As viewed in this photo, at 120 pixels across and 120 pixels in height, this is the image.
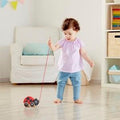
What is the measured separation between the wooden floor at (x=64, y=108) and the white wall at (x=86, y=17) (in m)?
1.38

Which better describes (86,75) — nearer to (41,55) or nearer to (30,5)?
(41,55)

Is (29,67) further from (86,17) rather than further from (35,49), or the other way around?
(86,17)

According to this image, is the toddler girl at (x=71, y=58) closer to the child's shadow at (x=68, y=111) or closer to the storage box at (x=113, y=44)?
the child's shadow at (x=68, y=111)

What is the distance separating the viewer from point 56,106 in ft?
11.7

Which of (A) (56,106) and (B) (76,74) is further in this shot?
(B) (76,74)

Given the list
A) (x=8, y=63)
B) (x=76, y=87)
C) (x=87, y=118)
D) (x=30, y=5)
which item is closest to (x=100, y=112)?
(x=87, y=118)

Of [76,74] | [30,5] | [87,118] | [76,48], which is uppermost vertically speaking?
[30,5]

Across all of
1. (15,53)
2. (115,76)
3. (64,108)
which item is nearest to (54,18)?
(15,53)

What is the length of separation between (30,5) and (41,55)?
3.66 feet

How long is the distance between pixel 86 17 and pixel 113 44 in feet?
2.76

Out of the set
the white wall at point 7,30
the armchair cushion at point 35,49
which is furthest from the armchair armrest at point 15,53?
the white wall at point 7,30

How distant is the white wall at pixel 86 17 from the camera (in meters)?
5.92

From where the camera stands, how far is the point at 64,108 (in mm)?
3439

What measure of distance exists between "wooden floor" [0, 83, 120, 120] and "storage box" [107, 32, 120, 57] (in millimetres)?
861
